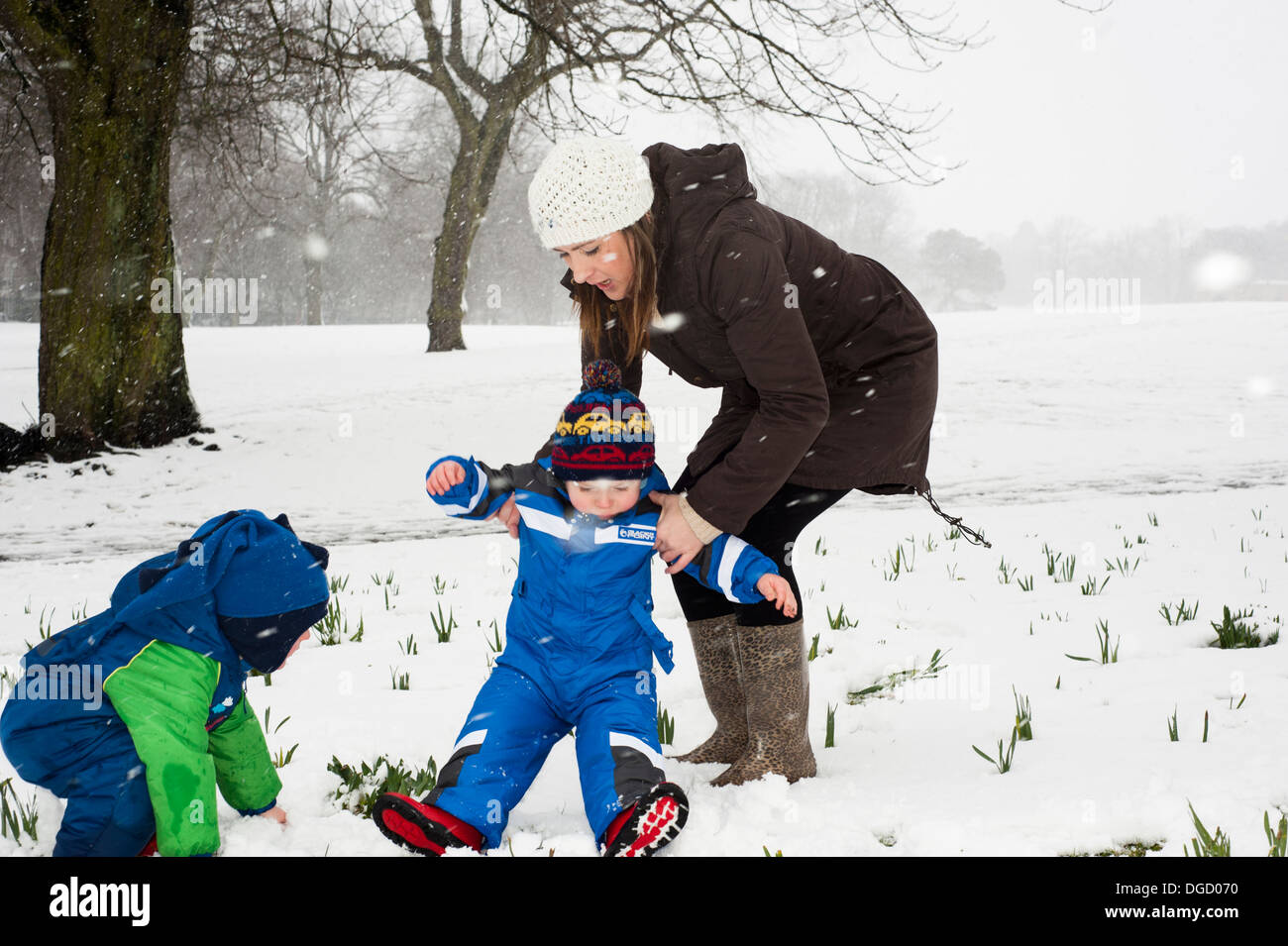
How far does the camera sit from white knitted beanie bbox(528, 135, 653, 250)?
92.0 inches

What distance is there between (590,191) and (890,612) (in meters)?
2.60

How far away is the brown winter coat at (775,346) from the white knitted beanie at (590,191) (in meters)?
0.11

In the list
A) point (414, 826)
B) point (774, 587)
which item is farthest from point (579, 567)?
point (414, 826)

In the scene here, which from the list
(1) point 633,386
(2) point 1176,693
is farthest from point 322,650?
(2) point 1176,693

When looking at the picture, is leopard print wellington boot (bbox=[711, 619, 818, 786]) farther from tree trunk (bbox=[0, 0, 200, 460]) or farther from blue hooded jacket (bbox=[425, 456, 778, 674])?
tree trunk (bbox=[0, 0, 200, 460])

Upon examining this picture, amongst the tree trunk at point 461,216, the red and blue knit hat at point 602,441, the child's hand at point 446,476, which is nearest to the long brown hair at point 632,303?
the red and blue knit hat at point 602,441

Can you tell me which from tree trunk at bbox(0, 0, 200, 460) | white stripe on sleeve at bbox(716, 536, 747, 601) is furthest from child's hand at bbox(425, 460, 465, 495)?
tree trunk at bbox(0, 0, 200, 460)

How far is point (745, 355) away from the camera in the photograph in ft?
7.52

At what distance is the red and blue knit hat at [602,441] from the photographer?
2.52m

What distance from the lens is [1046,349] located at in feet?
63.0

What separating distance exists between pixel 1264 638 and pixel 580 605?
264 centimetres

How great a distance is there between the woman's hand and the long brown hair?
0.47 m

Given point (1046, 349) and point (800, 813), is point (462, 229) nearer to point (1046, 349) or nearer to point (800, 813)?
point (1046, 349)

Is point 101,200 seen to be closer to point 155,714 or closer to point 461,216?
point 155,714
